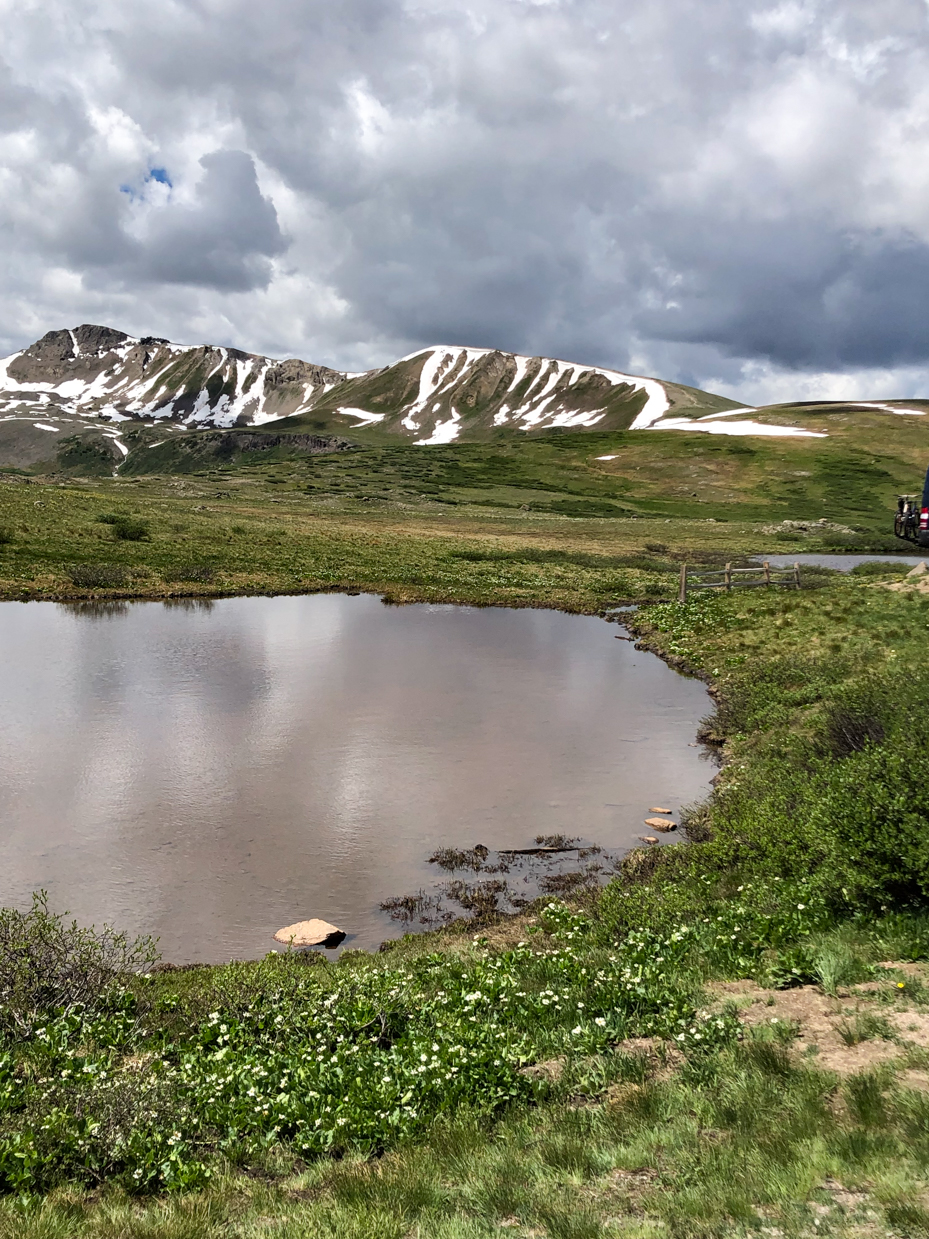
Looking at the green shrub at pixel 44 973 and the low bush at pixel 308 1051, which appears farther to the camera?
the green shrub at pixel 44 973

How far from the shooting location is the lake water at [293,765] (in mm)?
14008

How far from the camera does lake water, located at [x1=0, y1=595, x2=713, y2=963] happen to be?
14008 millimetres

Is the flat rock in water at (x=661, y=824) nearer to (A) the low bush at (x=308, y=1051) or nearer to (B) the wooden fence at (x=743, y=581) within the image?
(A) the low bush at (x=308, y=1051)

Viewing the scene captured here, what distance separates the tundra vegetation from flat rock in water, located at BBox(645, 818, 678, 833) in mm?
598

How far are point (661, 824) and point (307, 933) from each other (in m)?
8.41

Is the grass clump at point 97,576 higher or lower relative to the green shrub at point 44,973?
higher

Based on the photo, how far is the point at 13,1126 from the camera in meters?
7.09

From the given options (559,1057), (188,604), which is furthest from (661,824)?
(188,604)

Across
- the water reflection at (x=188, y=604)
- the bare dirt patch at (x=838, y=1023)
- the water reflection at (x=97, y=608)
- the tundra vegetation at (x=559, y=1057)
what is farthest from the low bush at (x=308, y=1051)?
the water reflection at (x=188, y=604)

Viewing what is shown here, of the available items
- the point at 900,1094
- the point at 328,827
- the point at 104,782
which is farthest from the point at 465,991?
the point at 104,782

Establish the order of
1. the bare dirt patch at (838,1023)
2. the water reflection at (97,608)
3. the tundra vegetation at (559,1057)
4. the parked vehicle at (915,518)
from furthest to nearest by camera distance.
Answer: the water reflection at (97,608) < the parked vehicle at (915,518) < the bare dirt patch at (838,1023) < the tundra vegetation at (559,1057)

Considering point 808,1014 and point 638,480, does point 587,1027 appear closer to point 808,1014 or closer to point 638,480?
point 808,1014

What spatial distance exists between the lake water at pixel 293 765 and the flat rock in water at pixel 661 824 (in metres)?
0.51

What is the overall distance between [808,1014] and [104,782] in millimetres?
15983
